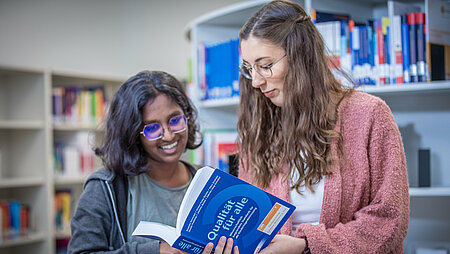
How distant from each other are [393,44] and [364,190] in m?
0.92

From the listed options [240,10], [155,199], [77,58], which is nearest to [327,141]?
[155,199]

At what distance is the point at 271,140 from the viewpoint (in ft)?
4.83

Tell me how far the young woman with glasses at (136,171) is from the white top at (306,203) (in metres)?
0.39

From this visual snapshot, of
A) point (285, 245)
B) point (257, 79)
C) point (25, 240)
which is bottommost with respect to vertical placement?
point (25, 240)

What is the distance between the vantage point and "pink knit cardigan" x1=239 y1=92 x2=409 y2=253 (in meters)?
1.24

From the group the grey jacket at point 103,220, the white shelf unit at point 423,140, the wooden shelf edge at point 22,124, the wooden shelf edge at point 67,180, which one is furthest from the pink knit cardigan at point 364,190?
the wooden shelf edge at point 67,180

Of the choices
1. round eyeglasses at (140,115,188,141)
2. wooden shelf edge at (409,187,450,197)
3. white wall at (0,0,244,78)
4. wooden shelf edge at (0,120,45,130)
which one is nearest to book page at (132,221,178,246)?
round eyeglasses at (140,115,188,141)

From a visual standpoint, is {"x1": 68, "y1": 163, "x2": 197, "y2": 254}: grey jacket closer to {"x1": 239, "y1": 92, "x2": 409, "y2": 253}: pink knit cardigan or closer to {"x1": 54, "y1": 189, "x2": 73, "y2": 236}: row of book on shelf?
{"x1": 239, "y1": 92, "x2": 409, "y2": 253}: pink knit cardigan

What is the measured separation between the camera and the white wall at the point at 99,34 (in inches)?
167

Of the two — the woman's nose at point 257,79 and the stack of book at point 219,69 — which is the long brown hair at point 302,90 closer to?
the woman's nose at point 257,79

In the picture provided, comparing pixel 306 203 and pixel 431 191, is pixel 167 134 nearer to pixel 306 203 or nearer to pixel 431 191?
pixel 306 203

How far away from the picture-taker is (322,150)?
4.35 feet

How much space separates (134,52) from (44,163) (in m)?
1.90

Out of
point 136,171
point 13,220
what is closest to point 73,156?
point 13,220
